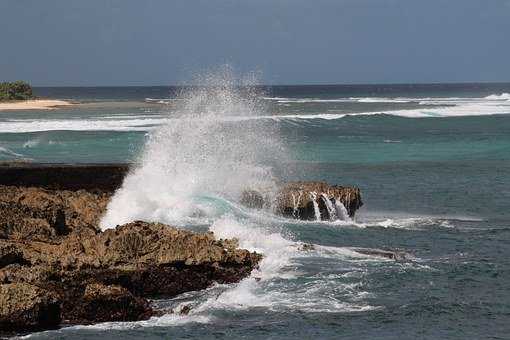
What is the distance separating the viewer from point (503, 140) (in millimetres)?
55250

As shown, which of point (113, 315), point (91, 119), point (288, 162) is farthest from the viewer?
point (91, 119)

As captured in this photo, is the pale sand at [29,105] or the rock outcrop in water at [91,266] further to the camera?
the pale sand at [29,105]

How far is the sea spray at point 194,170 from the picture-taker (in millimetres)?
24812

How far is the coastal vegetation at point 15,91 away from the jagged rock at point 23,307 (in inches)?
3696

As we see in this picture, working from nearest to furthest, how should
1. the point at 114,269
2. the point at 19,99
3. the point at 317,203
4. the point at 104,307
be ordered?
the point at 104,307 → the point at 114,269 → the point at 317,203 → the point at 19,99

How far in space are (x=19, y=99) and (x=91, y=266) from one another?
94788mm

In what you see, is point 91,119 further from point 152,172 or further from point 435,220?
point 435,220

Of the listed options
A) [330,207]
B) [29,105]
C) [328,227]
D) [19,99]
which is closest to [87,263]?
[328,227]

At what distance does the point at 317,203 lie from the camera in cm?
2514

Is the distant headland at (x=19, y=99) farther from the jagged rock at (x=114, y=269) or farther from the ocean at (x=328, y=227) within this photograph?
the jagged rock at (x=114, y=269)

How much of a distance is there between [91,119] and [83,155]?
32.2 meters

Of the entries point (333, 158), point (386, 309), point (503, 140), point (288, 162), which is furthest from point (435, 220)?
point (503, 140)

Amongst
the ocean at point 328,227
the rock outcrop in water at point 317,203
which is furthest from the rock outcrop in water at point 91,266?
the rock outcrop in water at point 317,203

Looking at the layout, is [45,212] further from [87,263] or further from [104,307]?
[104,307]
